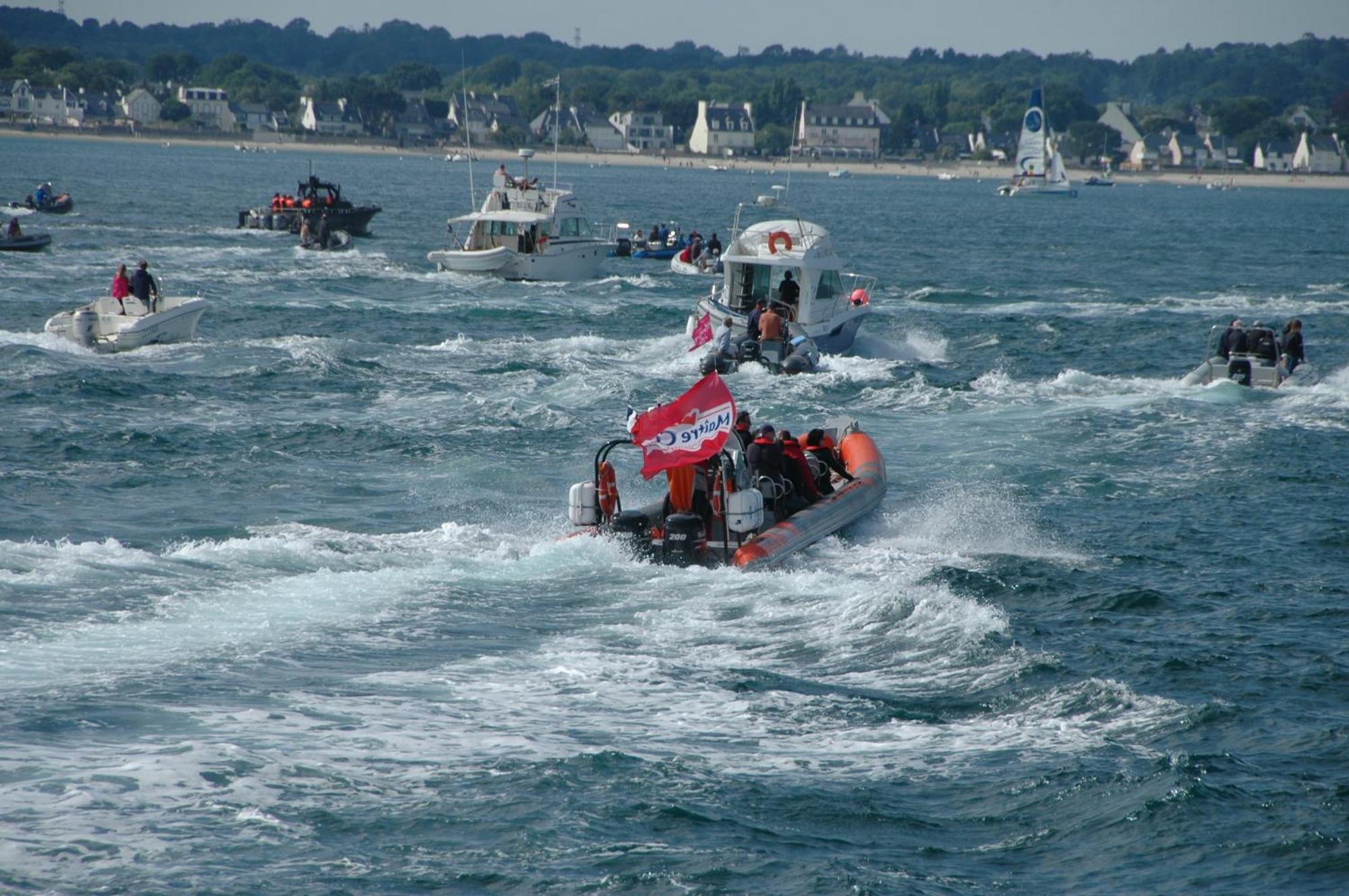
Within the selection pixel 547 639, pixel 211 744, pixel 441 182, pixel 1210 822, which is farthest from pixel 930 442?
pixel 441 182

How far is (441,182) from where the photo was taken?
4818 inches

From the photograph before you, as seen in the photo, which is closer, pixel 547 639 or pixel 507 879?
pixel 507 879

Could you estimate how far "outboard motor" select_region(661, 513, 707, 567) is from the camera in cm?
1533

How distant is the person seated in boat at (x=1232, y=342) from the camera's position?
28.5 metres

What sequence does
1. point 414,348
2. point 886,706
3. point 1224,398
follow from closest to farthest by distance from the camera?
point 886,706 < point 1224,398 < point 414,348

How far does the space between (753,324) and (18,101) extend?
19125cm

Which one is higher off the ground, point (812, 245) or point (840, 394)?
point (812, 245)

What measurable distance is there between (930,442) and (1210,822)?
1334cm

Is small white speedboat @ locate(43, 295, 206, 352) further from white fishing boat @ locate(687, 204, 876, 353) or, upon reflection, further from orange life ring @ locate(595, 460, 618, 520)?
orange life ring @ locate(595, 460, 618, 520)

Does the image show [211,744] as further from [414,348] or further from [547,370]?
[414,348]

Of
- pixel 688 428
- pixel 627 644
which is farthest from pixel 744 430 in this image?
pixel 627 644

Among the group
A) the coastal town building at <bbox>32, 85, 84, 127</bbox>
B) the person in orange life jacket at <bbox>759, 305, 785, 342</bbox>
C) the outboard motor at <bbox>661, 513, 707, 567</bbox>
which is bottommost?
the outboard motor at <bbox>661, 513, 707, 567</bbox>

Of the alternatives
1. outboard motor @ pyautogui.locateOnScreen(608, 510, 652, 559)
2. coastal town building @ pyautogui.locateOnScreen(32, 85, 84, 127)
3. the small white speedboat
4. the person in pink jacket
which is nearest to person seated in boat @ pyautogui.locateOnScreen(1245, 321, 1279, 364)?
outboard motor @ pyautogui.locateOnScreen(608, 510, 652, 559)

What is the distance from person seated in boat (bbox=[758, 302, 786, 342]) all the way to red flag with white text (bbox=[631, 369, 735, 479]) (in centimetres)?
1456
